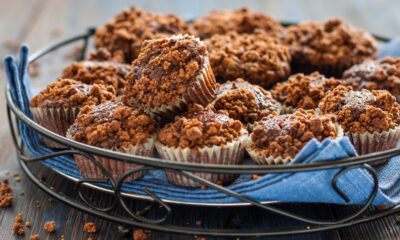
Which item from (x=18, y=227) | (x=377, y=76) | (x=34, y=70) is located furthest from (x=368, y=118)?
(x=34, y=70)

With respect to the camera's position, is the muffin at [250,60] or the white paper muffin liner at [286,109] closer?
the white paper muffin liner at [286,109]

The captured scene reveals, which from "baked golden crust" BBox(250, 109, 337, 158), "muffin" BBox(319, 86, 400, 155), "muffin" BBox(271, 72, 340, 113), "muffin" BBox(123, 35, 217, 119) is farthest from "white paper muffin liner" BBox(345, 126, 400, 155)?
"muffin" BBox(123, 35, 217, 119)

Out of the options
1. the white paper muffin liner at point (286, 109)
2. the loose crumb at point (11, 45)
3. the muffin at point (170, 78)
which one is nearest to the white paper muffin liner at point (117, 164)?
the muffin at point (170, 78)

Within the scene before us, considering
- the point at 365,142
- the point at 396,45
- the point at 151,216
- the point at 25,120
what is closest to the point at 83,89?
the point at 25,120

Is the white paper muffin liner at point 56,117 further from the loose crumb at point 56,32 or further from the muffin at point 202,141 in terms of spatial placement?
the loose crumb at point 56,32

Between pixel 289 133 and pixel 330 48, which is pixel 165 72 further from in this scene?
pixel 330 48
